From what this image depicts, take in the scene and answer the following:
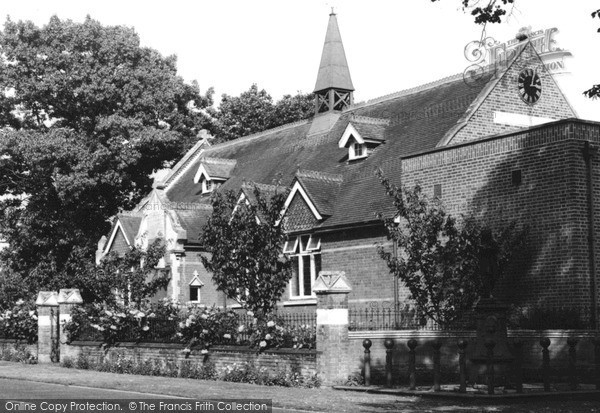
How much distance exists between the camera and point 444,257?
22312 millimetres

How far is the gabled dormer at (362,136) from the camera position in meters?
34.6

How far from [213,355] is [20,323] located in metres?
12.3

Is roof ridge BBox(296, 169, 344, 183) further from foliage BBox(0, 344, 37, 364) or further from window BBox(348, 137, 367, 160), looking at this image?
foliage BBox(0, 344, 37, 364)

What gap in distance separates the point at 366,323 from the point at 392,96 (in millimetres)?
12576

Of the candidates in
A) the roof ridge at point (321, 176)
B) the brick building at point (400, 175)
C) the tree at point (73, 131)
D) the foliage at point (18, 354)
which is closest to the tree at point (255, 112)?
the brick building at point (400, 175)

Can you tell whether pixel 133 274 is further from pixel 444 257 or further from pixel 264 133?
pixel 444 257

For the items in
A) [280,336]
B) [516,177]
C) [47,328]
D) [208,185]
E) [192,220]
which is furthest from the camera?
[208,185]

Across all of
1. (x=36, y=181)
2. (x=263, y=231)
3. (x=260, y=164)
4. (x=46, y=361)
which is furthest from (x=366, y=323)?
(x=36, y=181)

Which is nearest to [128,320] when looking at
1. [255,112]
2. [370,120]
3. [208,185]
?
[370,120]

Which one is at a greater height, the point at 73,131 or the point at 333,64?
the point at 333,64

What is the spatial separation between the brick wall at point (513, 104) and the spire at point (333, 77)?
11807 millimetres

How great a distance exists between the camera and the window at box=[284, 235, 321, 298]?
33.2 meters

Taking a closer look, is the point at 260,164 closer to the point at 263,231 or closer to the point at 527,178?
the point at 263,231

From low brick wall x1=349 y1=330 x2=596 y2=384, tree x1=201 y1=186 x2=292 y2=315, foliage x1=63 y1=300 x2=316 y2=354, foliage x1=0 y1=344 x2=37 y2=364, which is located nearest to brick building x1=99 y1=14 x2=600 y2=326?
low brick wall x1=349 y1=330 x2=596 y2=384
